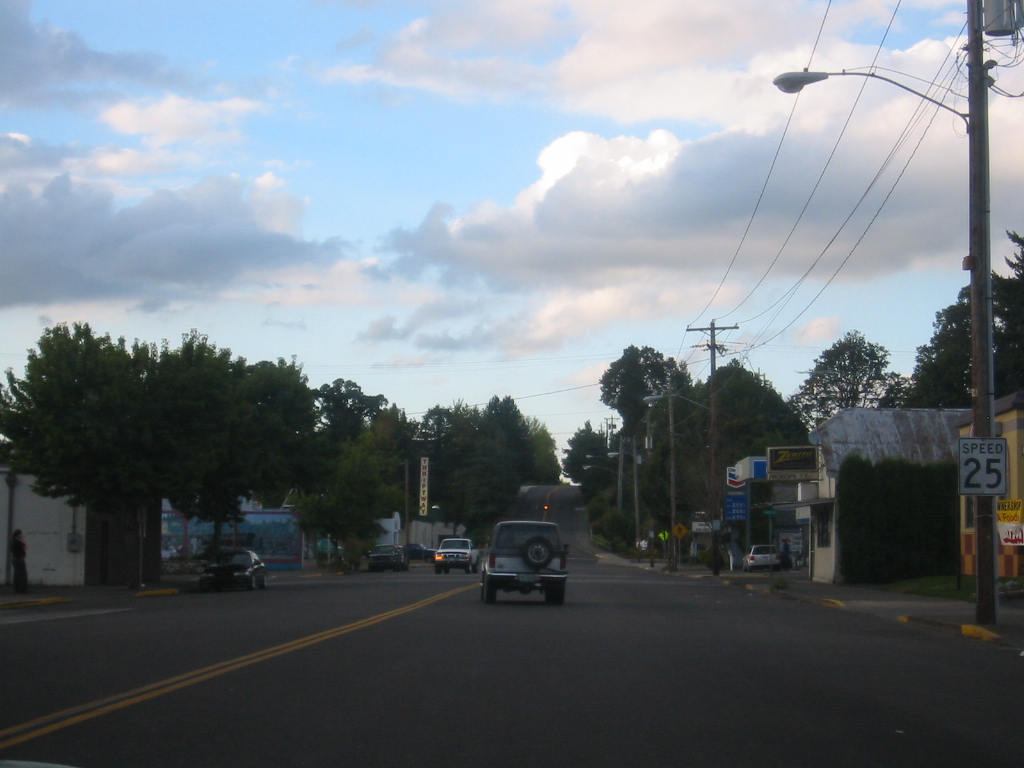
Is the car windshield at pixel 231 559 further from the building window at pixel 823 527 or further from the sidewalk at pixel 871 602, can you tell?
the building window at pixel 823 527

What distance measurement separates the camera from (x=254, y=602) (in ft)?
85.9

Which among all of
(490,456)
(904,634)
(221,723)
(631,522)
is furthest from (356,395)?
(221,723)

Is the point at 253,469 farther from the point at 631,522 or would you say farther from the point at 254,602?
the point at 631,522

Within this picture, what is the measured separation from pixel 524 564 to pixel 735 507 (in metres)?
42.0

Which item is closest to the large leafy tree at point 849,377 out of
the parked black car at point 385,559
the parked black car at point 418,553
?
the parked black car at point 418,553

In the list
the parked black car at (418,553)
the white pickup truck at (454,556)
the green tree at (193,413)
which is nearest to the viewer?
the green tree at (193,413)

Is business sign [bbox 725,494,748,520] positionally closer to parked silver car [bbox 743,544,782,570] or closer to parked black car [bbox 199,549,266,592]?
parked silver car [bbox 743,544,782,570]

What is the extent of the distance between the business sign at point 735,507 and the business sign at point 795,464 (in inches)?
858

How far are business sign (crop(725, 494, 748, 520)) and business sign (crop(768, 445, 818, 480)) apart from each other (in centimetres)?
2180

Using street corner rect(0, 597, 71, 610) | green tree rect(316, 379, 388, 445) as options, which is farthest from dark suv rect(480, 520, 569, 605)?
green tree rect(316, 379, 388, 445)

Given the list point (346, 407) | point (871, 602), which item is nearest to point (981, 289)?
point (871, 602)

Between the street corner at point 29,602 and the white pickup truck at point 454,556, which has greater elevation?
the street corner at point 29,602

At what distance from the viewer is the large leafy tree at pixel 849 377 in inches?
4080

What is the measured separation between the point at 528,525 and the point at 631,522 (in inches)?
3066
